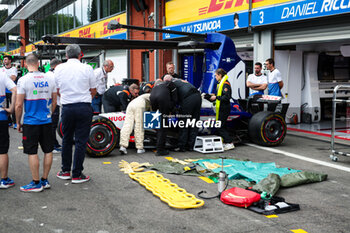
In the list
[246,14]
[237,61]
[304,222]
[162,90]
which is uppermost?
[246,14]

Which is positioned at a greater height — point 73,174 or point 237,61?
point 237,61

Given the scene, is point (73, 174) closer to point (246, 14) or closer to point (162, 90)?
point (162, 90)

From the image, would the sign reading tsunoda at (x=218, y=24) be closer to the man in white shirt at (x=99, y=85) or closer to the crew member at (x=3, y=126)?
the man in white shirt at (x=99, y=85)

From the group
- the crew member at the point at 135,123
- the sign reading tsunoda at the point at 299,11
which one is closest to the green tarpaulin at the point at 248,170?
the crew member at the point at 135,123

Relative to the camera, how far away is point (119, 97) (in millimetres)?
8531

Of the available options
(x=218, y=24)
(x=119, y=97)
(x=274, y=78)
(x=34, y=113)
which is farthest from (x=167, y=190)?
(x=218, y=24)

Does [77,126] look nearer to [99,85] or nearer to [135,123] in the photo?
[135,123]

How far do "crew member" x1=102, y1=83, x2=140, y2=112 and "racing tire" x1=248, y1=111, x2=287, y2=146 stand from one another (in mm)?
2788

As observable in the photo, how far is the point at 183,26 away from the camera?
1689 cm

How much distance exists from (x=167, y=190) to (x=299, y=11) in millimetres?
7518

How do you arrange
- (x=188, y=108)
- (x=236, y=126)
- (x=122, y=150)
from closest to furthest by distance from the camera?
(x=122, y=150) < (x=188, y=108) < (x=236, y=126)

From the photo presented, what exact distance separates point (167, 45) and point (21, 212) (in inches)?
222

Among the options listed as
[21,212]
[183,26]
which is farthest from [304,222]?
[183,26]

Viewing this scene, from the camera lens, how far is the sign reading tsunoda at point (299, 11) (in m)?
9.42
